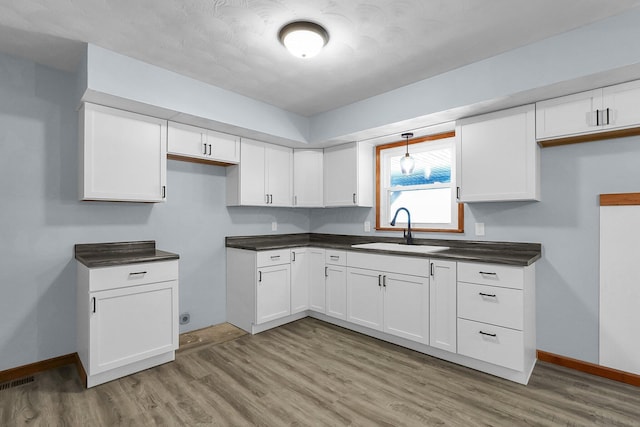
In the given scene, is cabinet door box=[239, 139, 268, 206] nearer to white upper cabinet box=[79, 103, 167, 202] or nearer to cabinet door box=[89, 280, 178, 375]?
white upper cabinet box=[79, 103, 167, 202]

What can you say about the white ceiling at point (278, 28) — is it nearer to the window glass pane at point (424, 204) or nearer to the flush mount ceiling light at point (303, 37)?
the flush mount ceiling light at point (303, 37)

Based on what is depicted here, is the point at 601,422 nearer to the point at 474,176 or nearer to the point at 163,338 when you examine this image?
the point at 474,176

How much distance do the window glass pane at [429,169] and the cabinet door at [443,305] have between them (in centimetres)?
116

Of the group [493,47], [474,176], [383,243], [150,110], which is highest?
[493,47]

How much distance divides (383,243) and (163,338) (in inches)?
96.5

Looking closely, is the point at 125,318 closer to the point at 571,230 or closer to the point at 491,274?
the point at 491,274

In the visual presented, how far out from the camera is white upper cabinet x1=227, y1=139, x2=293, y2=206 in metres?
3.53

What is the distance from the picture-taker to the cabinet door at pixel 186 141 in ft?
9.61

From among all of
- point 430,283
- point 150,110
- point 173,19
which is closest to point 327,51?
point 173,19

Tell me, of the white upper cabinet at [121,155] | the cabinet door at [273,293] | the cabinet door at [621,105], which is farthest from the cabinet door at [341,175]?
the cabinet door at [621,105]

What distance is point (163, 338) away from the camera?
8.45 feet

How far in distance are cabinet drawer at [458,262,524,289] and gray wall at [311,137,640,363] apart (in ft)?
1.94

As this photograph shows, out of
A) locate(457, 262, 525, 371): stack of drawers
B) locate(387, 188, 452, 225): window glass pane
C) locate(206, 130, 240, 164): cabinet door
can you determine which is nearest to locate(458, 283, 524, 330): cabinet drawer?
locate(457, 262, 525, 371): stack of drawers

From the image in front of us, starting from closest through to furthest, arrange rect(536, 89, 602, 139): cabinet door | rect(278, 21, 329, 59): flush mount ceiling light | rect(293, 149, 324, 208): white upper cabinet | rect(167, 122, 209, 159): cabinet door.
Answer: rect(278, 21, 329, 59): flush mount ceiling light
rect(536, 89, 602, 139): cabinet door
rect(167, 122, 209, 159): cabinet door
rect(293, 149, 324, 208): white upper cabinet
